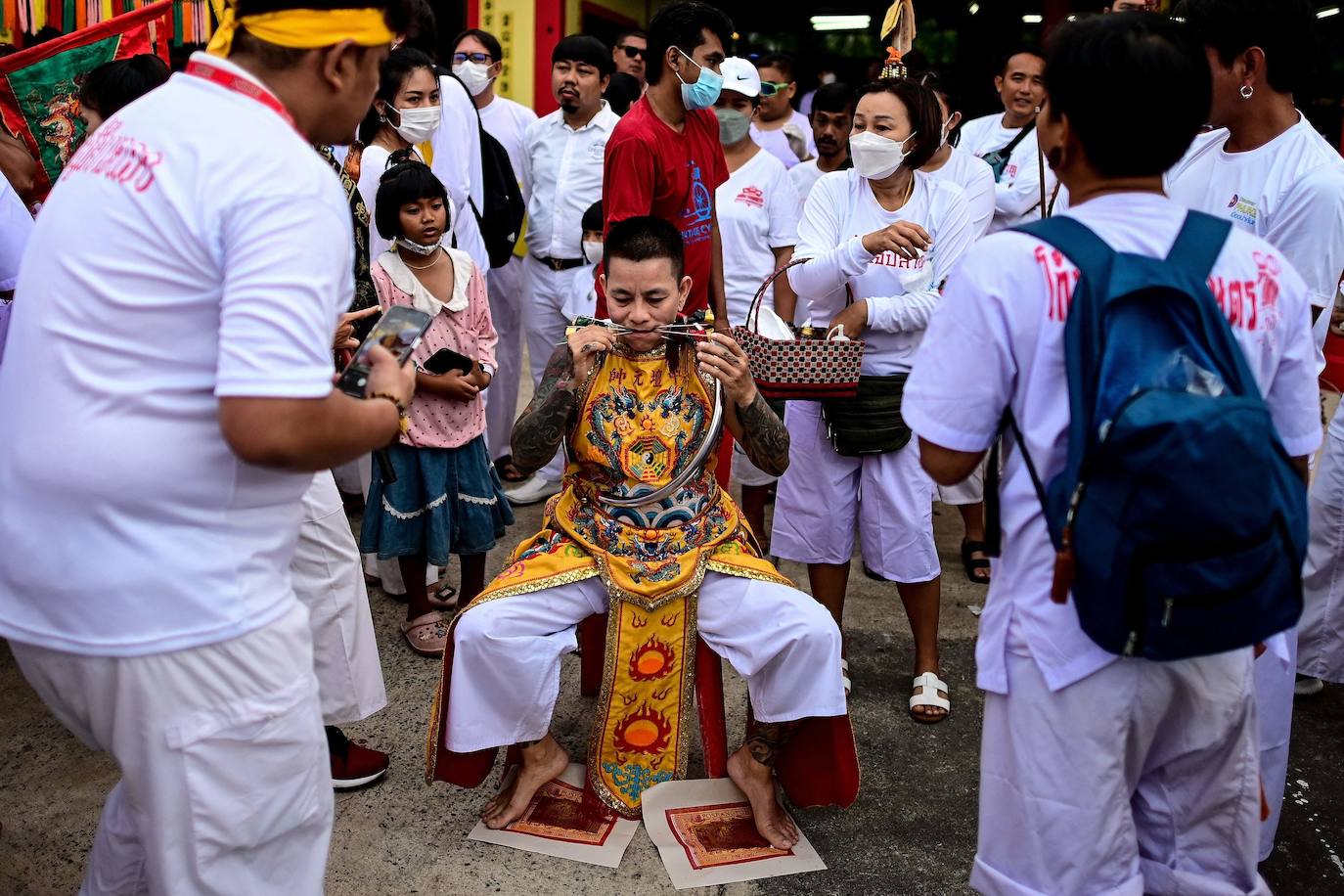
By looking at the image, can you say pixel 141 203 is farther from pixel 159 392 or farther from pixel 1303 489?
pixel 1303 489

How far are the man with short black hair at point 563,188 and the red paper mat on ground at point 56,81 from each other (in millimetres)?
2074

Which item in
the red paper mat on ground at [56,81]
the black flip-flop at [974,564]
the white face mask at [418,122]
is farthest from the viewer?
the black flip-flop at [974,564]

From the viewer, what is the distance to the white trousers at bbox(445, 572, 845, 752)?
2629 millimetres

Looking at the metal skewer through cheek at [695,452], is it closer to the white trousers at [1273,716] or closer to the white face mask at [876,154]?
the white face mask at [876,154]

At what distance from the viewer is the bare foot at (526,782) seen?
274 centimetres

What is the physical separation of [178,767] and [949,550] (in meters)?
3.82

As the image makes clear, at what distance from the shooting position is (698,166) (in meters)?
3.81

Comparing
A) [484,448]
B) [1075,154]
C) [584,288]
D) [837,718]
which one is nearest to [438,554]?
[484,448]

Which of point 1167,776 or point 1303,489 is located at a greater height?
point 1303,489

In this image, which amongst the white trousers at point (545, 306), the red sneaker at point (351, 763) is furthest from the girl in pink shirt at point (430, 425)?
the white trousers at point (545, 306)

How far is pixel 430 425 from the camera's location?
11.8 ft

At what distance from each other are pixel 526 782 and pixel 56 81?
2.72 meters

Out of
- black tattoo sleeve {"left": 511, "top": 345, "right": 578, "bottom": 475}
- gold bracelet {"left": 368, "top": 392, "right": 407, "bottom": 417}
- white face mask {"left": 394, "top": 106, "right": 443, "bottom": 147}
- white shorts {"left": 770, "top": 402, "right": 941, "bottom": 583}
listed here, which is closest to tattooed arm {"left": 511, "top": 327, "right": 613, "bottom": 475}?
black tattoo sleeve {"left": 511, "top": 345, "right": 578, "bottom": 475}

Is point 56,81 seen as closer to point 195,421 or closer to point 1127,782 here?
point 195,421
